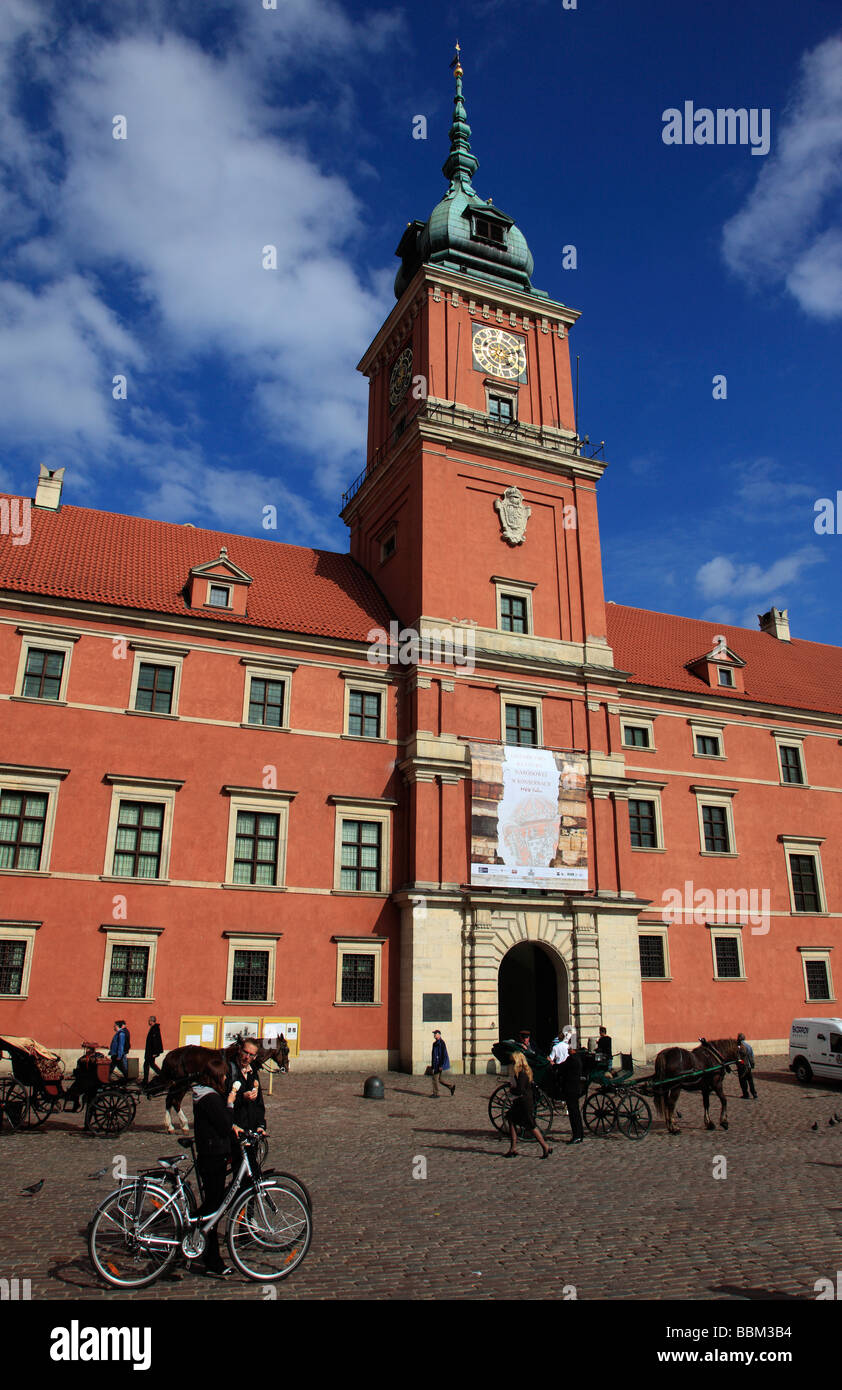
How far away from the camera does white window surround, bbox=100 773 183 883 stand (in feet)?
80.6

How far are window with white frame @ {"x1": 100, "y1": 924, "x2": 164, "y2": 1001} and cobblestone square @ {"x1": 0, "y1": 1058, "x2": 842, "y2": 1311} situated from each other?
496 centimetres

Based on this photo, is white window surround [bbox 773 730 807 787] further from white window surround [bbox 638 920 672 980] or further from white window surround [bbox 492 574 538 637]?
white window surround [bbox 492 574 538 637]

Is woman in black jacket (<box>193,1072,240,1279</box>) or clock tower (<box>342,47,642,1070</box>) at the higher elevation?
clock tower (<box>342,47,642,1070</box>)

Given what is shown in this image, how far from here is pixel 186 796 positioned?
84.7 ft

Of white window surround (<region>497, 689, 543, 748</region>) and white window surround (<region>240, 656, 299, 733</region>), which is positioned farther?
white window surround (<region>497, 689, 543, 748</region>)

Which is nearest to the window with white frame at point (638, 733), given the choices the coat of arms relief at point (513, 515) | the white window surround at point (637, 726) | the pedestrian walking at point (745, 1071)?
the white window surround at point (637, 726)

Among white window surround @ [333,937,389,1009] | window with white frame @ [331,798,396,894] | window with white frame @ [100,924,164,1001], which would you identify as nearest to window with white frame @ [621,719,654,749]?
window with white frame @ [331,798,396,894]

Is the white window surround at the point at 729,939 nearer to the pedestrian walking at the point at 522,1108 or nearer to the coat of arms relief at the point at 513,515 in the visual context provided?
the coat of arms relief at the point at 513,515

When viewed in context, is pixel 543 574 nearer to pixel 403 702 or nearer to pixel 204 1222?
pixel 403 702

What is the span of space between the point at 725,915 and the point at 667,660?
10226 millimetres

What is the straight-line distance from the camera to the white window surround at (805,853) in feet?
112

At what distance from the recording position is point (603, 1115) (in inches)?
668

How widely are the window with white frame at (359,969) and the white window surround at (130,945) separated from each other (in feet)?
16.8
